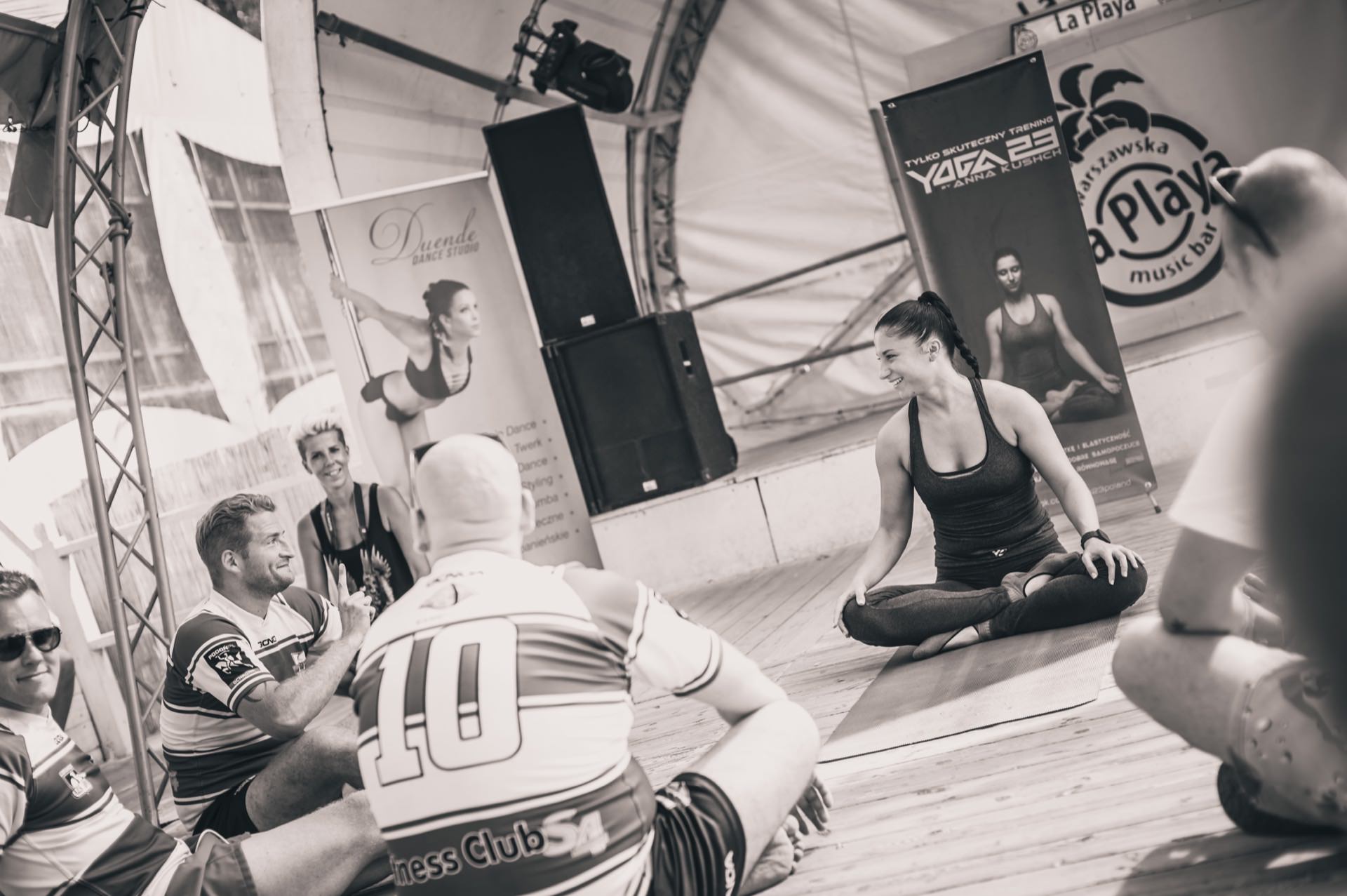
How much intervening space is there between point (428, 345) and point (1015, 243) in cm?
301

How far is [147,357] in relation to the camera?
6.82m

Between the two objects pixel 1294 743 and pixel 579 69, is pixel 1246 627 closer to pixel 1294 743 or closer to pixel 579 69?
pixel 1294 743

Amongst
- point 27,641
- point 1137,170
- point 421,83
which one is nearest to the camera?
point 27,641

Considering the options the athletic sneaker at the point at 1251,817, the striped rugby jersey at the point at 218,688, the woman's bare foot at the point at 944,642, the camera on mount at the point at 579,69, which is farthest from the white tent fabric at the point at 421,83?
the athletic sneaker at the point at 1251,817

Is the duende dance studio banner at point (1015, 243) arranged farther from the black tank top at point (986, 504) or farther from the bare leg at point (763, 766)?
the bare leg at point (763, 766)

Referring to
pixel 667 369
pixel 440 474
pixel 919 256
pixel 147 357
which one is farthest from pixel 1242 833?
pixel 147 357

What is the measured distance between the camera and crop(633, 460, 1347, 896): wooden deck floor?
1.93m

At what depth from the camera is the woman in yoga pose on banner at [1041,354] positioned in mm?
5488

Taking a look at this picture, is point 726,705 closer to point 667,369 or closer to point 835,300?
point 667,369

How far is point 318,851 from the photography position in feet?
9.21

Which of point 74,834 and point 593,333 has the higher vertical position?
point 593,333

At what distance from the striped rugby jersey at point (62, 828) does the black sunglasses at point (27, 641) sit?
11 cm

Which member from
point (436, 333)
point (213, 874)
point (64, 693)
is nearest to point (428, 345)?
point (436, 333)

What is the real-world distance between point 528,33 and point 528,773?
22.0 feet
